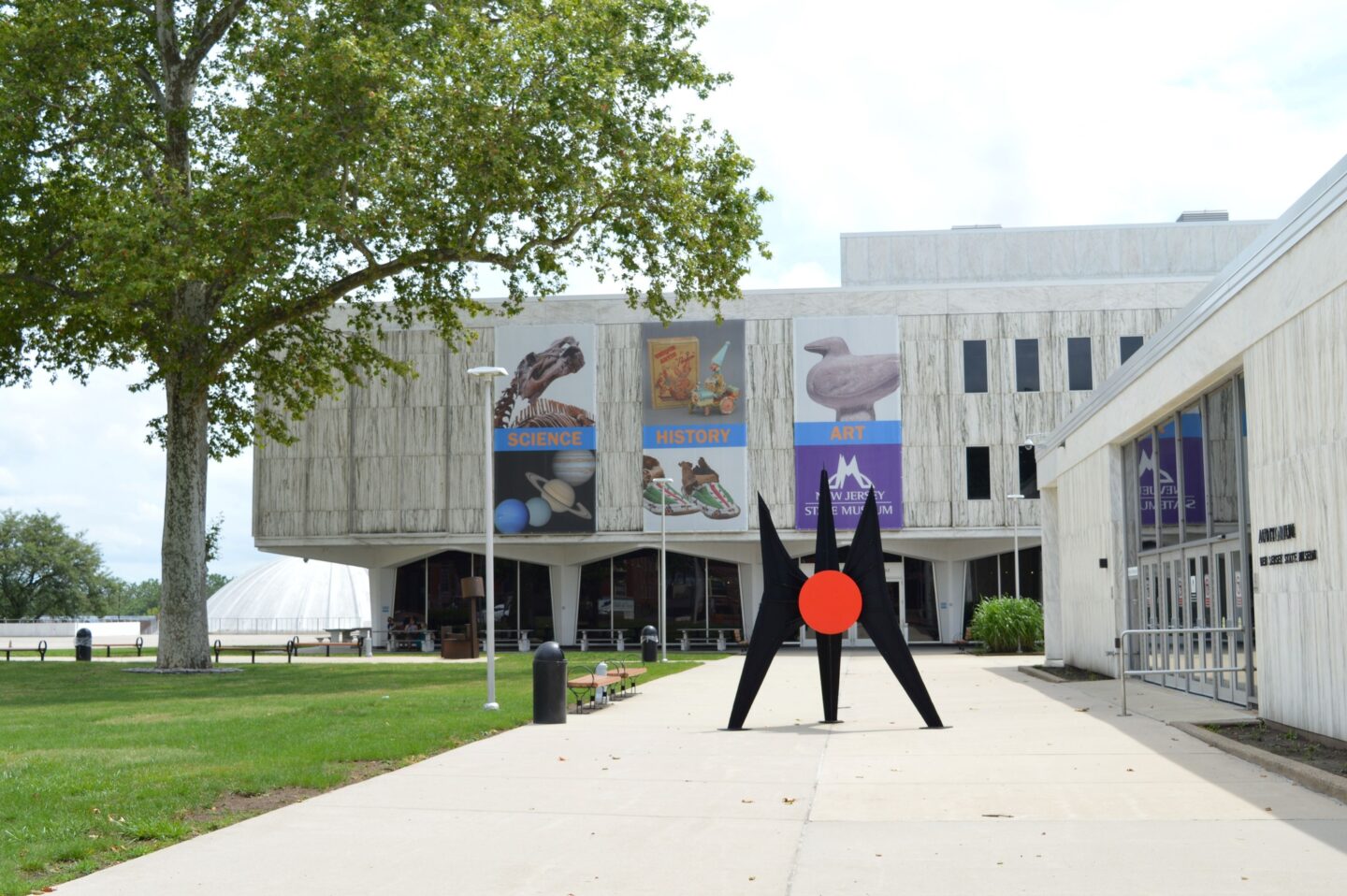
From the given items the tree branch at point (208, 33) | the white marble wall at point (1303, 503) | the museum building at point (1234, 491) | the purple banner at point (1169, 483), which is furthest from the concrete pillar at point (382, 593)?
the white marble wall at point (1303, 503)

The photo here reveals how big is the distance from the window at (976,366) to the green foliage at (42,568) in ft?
239

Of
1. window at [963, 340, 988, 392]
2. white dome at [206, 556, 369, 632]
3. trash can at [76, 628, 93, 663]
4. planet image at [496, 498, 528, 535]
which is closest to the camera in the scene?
trash can at [76, 628, 93, 663]

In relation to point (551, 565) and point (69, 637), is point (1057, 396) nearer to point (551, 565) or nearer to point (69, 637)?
point (551, 565)

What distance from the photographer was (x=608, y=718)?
17891 millimetres

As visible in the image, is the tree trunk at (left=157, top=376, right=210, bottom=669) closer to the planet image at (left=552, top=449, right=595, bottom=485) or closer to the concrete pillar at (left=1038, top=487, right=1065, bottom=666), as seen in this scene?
the planet image at (left=552, top=449, right=595, bottom=485)

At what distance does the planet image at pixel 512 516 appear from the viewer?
47.5 meters

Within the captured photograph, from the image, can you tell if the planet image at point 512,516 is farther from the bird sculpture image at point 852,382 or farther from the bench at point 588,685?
the bench at point 588,685

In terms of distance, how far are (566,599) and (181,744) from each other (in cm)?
3612

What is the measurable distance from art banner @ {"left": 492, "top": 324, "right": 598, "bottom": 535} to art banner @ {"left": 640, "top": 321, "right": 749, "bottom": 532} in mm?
2060

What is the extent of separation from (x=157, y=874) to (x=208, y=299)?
25.0 m

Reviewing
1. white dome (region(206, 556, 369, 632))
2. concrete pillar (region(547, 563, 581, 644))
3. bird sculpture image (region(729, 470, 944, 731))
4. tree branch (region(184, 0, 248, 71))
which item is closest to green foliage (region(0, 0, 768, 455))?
tree branch (region(184, 0, 248, 71))

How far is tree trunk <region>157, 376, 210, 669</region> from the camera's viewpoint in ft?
97.8

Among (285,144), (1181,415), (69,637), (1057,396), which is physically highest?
(285,144)

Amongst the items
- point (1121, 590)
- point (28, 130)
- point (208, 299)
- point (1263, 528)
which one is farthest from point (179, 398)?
point (1263, 528)
